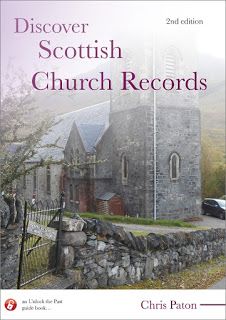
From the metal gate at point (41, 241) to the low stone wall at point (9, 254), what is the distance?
1.47 feet

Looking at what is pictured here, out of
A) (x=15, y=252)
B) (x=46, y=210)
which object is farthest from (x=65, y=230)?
(x=15, y=252)

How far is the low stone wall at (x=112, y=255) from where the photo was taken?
545 centimetres

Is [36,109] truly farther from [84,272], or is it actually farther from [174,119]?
[174,119]

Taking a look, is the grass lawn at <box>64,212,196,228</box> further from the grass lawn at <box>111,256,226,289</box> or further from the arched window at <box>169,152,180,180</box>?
the grass lawn at <box>111,256,226,289</box>

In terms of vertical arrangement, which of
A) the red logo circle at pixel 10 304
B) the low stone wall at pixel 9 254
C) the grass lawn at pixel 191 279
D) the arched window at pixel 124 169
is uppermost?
the arched window at pixel 124 169

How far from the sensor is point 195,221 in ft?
41.7

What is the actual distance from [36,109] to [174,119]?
8299mm

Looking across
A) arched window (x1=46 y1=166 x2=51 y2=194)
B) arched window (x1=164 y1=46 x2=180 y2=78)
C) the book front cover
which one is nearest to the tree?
the book front cover

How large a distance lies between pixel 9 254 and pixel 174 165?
9.63m

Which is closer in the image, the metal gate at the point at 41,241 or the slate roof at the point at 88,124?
the metal gate at the point at 41,241

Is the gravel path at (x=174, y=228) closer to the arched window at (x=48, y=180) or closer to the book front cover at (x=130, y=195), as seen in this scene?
the book front cover at (x=130, y=195)

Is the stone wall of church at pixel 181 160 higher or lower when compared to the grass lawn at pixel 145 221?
higher

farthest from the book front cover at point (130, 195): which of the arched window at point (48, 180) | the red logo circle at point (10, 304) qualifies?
the arched window at point (48, 180)

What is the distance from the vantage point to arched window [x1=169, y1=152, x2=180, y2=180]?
13172 mm
